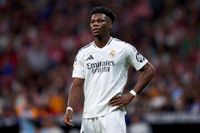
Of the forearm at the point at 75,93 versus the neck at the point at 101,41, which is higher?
the neck at the point at 101,41

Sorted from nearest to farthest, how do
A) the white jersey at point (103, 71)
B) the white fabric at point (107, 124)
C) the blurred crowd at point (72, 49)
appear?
the white fabric at point (107, 124), the white jersey at point (103, 71), the blurred crowd at point (72, 49)

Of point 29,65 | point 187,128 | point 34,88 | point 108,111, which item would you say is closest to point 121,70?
point 108,111

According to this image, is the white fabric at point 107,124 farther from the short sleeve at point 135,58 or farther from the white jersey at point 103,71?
the short sleeve at point 135,58

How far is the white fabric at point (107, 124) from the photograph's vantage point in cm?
996

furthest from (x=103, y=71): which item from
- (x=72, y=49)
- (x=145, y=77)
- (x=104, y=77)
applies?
(x=72, y=49)

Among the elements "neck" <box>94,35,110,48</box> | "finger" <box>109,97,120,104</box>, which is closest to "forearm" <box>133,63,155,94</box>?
"finger" <box>109,97,120,104</box>

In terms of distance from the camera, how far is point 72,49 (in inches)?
795

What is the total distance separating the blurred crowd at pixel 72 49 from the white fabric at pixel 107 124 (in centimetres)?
596

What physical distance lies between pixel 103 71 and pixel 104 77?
3.0 inches

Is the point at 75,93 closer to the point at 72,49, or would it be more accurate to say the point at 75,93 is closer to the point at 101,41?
the point at 101,41

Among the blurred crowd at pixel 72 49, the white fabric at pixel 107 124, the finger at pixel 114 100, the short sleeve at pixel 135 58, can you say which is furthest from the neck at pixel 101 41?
the blurred crowd at pixel 72 49

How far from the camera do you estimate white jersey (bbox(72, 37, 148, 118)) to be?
10062 mm

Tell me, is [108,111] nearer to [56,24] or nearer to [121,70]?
[121,70]

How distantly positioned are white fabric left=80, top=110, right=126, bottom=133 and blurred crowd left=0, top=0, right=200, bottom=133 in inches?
235
